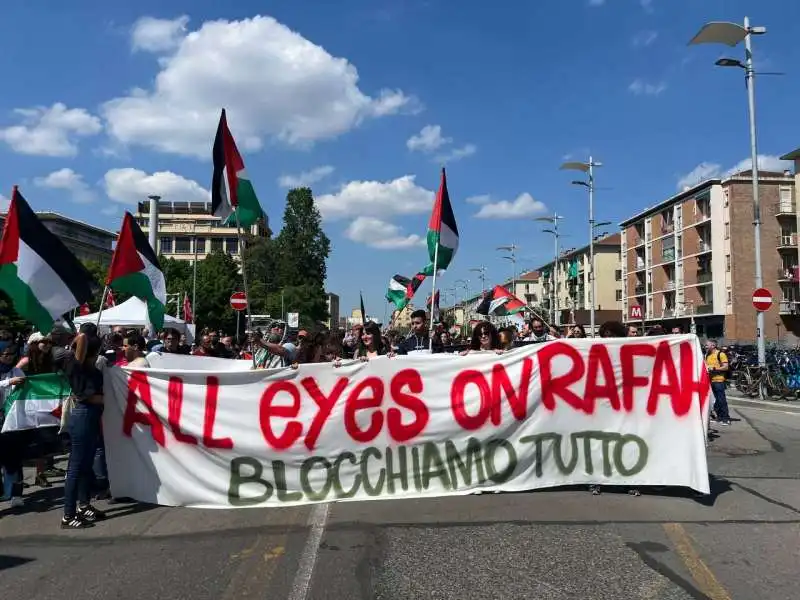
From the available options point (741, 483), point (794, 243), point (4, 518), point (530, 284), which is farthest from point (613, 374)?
point (530, 284)

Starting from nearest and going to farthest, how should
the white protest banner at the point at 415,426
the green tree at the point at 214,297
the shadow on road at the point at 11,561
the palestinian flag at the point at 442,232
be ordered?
the shadow on road at the point at 11,561 → the white protest banner at the point at 415,426 → the palestinian flag at the point at 442,232 → the green tree at the point at 214,297

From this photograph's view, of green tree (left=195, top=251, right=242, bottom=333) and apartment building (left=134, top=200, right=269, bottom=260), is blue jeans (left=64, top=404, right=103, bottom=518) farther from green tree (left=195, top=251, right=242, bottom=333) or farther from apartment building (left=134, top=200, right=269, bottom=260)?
apartment building (left=134, top=200, right=269, bottom=260)

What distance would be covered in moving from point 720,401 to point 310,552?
9.63 metres

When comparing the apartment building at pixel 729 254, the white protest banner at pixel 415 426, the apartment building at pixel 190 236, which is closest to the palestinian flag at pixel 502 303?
the white protest banner at pixel 415 426

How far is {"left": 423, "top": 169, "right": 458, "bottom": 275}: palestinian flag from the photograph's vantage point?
11258 mm

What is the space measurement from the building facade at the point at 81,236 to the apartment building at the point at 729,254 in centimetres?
7580

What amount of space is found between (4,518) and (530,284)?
14124 cm

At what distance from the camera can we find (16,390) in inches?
275

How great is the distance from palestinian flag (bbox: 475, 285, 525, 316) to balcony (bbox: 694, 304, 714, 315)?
2315 inches

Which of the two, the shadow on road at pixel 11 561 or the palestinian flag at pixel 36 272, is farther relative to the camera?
the palestinian flag at pixel 36 272

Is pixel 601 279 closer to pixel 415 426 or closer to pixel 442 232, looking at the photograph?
pixel 442 232

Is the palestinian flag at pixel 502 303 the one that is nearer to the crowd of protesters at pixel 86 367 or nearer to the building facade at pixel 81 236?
the crowd of protesters at pixel 86 367

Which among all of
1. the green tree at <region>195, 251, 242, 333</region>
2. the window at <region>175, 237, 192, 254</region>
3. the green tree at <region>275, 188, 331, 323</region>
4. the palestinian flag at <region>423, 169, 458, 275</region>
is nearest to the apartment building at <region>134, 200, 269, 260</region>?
the window at <region>175, 237, 192, 254</region>

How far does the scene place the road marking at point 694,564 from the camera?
415cm
